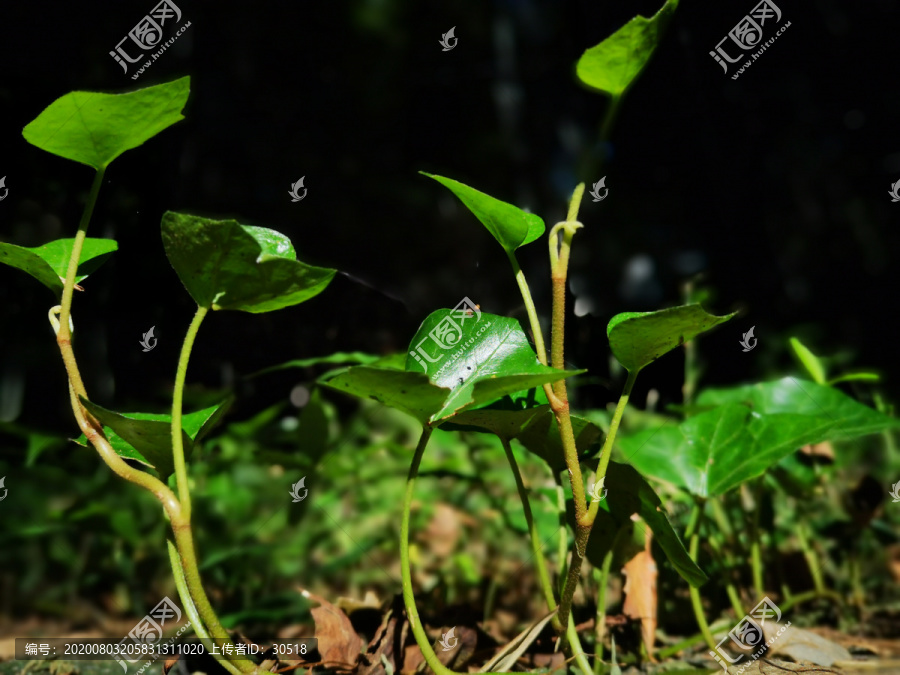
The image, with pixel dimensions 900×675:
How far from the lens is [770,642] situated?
29.9 inches

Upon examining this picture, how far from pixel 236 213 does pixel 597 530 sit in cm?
157

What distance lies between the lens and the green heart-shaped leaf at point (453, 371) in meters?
0.45

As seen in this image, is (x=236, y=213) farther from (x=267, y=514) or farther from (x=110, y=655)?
(x=110, y=655)

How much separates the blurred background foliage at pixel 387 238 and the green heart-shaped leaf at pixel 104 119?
33cm

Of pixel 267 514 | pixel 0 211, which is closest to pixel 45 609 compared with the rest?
pixel 267 514

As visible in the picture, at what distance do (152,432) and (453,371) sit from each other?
241mm

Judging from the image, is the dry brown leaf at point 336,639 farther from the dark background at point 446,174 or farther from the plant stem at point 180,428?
the dark background at point 446,174

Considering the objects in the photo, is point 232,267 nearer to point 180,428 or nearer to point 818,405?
Result: point 180,428

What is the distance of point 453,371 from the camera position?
54 centimetres
